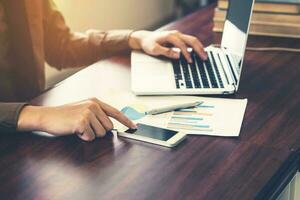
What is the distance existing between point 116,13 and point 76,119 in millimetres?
1260

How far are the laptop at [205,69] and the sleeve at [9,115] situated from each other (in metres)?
0.28

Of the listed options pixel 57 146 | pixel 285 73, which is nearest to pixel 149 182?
pixel 57 146

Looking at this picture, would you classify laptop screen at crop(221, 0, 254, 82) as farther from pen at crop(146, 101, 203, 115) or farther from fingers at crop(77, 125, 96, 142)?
fingers at crop(77, 125, 96, 142)

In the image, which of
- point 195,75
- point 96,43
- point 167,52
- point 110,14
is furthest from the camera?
point 110,14

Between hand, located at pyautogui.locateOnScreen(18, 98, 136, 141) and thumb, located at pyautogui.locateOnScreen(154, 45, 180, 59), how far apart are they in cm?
36

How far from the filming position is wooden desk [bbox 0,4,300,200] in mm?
902

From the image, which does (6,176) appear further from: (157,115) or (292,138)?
(292,138)

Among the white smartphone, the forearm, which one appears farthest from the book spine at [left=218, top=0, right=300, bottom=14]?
the forearm

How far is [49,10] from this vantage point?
1622mm

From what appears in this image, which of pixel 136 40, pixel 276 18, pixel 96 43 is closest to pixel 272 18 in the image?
pixel 276 18

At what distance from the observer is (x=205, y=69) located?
1341mm

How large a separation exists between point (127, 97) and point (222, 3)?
585 millimetres

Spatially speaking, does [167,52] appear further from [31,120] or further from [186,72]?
[31,120]

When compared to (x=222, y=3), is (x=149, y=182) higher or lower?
lower
